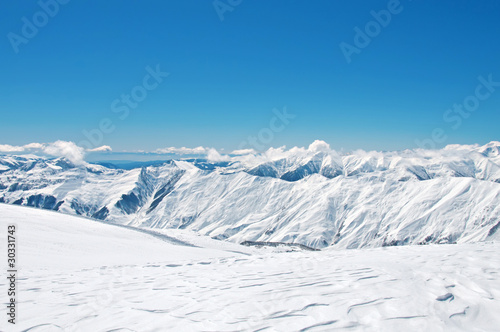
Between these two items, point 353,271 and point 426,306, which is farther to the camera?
point 353,271

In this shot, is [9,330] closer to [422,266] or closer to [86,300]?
[86,300]

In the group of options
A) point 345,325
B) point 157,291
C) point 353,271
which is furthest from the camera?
point 353,271

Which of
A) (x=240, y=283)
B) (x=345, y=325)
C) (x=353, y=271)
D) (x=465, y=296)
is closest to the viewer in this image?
(x=345, y=325)

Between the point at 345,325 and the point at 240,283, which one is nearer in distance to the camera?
the point at 345,325

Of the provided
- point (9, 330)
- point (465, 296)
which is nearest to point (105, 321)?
point (9, 330)

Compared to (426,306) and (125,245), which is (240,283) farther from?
(125,245)

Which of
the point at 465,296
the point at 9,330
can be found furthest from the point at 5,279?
the point at 465,296

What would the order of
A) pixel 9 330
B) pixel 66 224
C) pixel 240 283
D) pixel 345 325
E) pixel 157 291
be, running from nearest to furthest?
pixel 345 325
pixel 9 330
pixel 157 291
pixel 240 283
pixel 66 224

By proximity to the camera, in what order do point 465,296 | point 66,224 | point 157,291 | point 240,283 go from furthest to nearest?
1. point 66,224
2. point 240,283
3. point 157,291
4. point 465,296

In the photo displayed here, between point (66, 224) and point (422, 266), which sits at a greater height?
point (66, 224)
